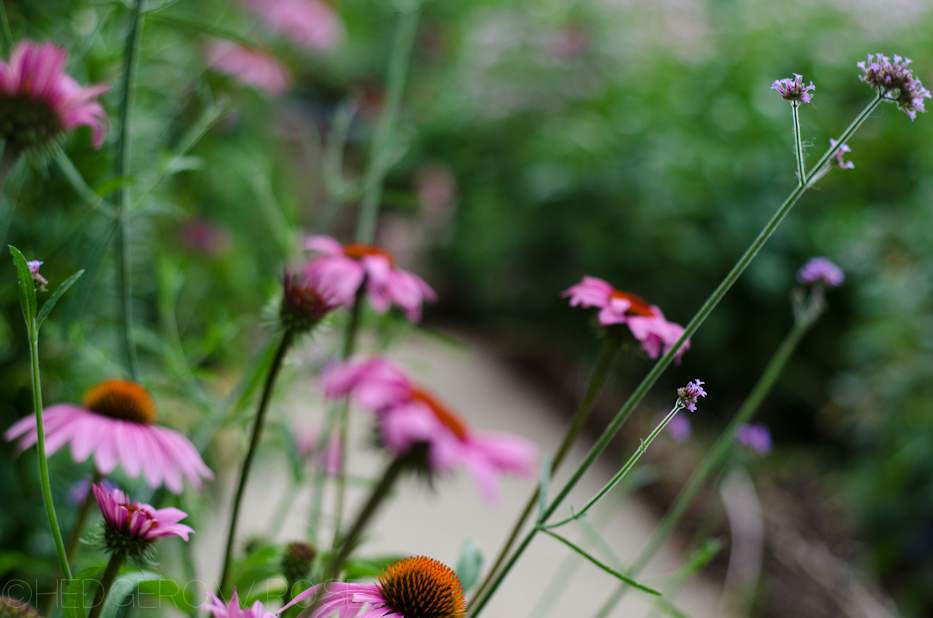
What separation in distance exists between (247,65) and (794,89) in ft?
3.88

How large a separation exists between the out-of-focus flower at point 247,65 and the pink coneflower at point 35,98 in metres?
0.81

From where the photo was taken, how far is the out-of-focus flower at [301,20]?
4.95ft

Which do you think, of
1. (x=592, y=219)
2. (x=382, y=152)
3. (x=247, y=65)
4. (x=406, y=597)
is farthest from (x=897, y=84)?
(x=592, y=219)

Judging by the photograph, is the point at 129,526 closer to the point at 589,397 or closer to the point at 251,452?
the point at 251,452

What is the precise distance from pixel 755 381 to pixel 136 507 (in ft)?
4.83

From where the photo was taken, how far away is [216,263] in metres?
1.36

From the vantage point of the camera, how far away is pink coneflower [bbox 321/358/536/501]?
16.6 inches

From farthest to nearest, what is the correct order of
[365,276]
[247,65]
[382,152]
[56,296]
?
[247,65], [382,152], [365,276], [56,296]

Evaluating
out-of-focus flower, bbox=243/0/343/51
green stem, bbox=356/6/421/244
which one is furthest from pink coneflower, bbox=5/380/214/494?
out-of-focus flower, bbox=243/0/343/51

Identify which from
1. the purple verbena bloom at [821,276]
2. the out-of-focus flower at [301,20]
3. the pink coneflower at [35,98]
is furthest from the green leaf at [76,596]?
the out-of-focus flower at [301,20]

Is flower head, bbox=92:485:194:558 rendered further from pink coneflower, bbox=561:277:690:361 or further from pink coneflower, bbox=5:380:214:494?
pink coneflower, bbox=561:277:690:361

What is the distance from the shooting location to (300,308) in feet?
1.11

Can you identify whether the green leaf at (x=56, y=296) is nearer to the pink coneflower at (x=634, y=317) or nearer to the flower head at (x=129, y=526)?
the flower head at (x=129, y=526)

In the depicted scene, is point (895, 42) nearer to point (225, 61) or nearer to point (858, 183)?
point (858, 183)
